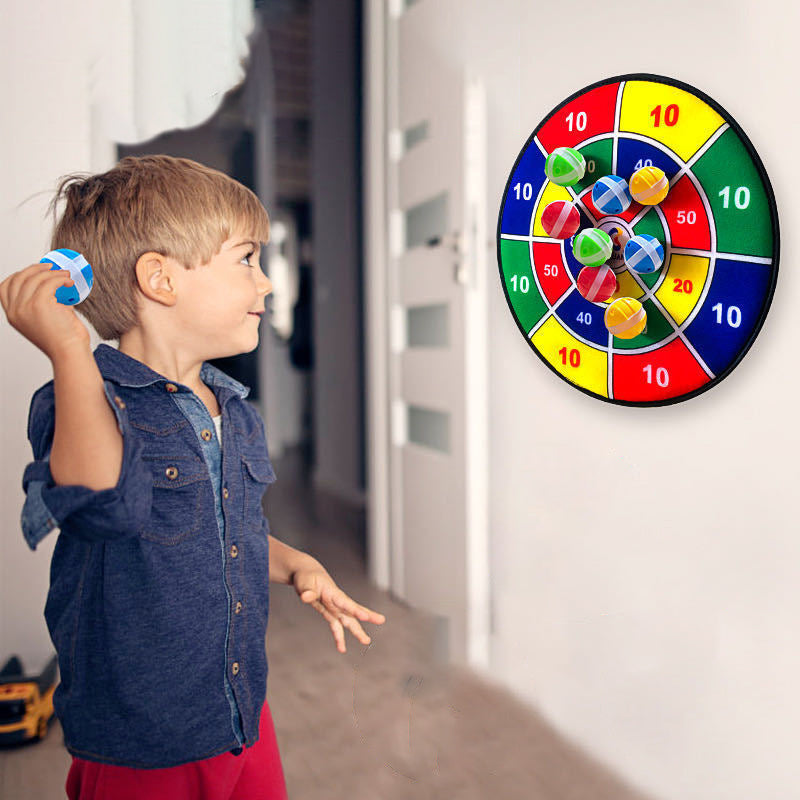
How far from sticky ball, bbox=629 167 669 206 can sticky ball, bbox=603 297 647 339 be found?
0.07 metres

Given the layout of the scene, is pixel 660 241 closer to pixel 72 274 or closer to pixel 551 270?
pixel 551 270

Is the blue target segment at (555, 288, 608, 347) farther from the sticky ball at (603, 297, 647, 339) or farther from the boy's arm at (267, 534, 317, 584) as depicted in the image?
the boy's arm at (267, 534, 317, 584)

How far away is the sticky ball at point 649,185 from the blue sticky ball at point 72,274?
38 cm

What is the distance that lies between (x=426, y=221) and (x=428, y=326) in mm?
99

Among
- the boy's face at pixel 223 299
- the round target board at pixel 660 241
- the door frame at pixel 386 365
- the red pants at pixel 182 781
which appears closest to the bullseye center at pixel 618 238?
the round target board at pixel 660 241

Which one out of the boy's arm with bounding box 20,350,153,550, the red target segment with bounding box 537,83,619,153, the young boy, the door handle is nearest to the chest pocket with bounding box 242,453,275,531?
the young boy

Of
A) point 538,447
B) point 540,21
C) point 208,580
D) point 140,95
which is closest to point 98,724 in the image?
point 208,580

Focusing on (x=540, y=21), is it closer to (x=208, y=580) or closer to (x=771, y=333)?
(x=771, y=333)

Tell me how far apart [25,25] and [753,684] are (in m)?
0.80

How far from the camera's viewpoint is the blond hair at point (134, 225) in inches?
21.4

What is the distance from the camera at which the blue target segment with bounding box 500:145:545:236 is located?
2.03 ft

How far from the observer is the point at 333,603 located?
600 mm

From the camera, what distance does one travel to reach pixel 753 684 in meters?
0.54

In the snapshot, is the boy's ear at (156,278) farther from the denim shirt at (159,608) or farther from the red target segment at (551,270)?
the red target segment at (551,270)
